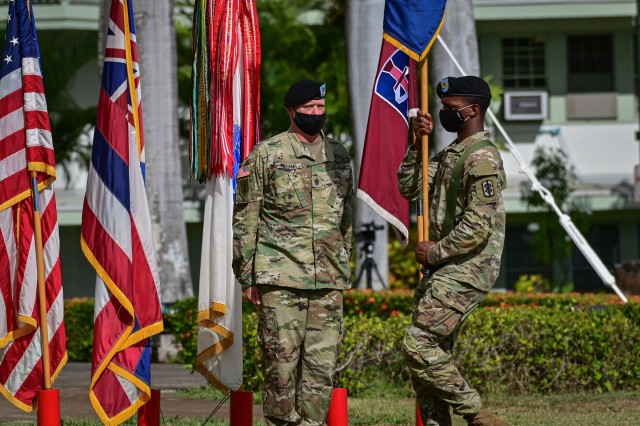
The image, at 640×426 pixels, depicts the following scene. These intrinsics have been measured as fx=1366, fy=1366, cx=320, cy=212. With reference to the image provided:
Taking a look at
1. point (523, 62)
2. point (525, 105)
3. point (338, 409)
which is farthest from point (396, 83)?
point (523, 62)

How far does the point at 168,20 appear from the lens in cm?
1794

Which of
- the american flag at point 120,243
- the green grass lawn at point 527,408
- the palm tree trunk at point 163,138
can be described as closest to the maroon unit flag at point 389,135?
the american flag at point 120,243

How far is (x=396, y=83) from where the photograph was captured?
9.23m

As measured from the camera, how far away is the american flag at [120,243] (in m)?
8.88

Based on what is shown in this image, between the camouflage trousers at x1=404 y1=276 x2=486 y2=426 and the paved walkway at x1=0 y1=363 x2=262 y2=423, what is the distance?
3.09m

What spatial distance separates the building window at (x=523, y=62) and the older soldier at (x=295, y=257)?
21027 mm

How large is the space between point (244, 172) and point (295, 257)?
60cm

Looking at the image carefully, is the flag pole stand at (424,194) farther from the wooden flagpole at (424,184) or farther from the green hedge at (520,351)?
the green hedge at (520,351)

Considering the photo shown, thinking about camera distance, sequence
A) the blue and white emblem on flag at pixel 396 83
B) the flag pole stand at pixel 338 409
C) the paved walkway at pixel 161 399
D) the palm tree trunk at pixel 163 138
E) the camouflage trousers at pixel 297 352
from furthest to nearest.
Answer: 1. the palm tree trunk at pixel 163 138
2. the paved walkway at pixel 161 399
3. the blue and white emblem on flag at pixel 396 83
4. the flag pole stand at pixel 338 409
5. the camouflage trousers at pixel 297 352

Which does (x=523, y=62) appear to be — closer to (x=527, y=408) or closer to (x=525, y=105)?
(x=525, y=105)

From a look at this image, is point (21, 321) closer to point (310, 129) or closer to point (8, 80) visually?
point (8, 80)

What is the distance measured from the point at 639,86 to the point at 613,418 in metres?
18.8

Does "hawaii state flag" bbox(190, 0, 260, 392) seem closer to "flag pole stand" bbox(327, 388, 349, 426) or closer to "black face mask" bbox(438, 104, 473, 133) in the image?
"flag pole stand" bbox(327, 388, 349, 426)

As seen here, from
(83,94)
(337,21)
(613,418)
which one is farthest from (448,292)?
(83,94)
